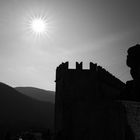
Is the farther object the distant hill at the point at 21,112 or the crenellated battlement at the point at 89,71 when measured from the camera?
the distant hill at the point at 21,112

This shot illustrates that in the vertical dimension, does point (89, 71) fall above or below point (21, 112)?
above

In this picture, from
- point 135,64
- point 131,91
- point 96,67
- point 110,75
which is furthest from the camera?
point 110,75

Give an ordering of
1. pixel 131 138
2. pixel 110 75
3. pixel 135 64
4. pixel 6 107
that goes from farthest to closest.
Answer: pixel 6 107 → pixel 110 75 → pixel 135 64 → pixel 131 138

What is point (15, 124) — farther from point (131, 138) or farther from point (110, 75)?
point (131, 138)

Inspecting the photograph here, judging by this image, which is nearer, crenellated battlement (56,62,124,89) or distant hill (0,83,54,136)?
crenellated battlement (56,62,124,89)

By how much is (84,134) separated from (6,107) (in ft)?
209

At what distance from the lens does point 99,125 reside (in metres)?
12.8

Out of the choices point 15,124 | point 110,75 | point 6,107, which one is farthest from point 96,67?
point 6,107

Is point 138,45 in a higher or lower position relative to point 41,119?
higher

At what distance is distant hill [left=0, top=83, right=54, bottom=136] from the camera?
66.7m

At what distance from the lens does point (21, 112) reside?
74.9m

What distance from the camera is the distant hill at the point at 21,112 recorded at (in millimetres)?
66688

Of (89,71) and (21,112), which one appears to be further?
(21,112)

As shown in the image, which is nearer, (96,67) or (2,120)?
(96,67)
